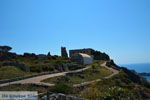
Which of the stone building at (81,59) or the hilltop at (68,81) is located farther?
the stone building at (81,59)

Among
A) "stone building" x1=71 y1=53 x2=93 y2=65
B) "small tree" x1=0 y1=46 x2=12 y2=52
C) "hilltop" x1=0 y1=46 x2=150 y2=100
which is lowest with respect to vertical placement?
"hilltop" x1=0 y1=46 x2=150 y2=100

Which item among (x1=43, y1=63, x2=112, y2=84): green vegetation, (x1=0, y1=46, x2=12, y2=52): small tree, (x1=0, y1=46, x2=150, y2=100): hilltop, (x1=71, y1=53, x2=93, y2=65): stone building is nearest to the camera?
(x1=0, y1=46, x2=150, y2=100): hilltop

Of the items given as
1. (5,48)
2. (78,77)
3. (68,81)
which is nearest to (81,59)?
(78,77)

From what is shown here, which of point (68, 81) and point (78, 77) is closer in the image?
point (68, 81)

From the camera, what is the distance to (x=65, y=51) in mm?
110312

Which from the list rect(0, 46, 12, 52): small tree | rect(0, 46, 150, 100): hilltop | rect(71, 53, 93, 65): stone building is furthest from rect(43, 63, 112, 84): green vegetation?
rect(0, 46, 12, 52): small tree

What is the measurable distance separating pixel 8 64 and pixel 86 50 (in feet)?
203

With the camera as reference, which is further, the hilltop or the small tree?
the small tree

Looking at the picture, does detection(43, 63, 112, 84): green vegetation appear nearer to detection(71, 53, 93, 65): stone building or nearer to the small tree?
detection(71, 53, 93, 65): stone building

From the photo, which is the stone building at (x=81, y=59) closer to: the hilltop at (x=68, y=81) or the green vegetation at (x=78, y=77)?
the hilltop at (x=68, y=81)

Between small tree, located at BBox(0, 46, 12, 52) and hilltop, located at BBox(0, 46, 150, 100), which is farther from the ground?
small tree, located at BBox(0, 46, 12, 52)

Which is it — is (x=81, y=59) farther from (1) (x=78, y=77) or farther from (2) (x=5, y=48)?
(2) (x=5, y=48)

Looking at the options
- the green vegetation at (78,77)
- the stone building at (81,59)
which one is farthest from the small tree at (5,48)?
the green vegetation at (78,77)

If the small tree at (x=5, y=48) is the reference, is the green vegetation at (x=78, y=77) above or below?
below
